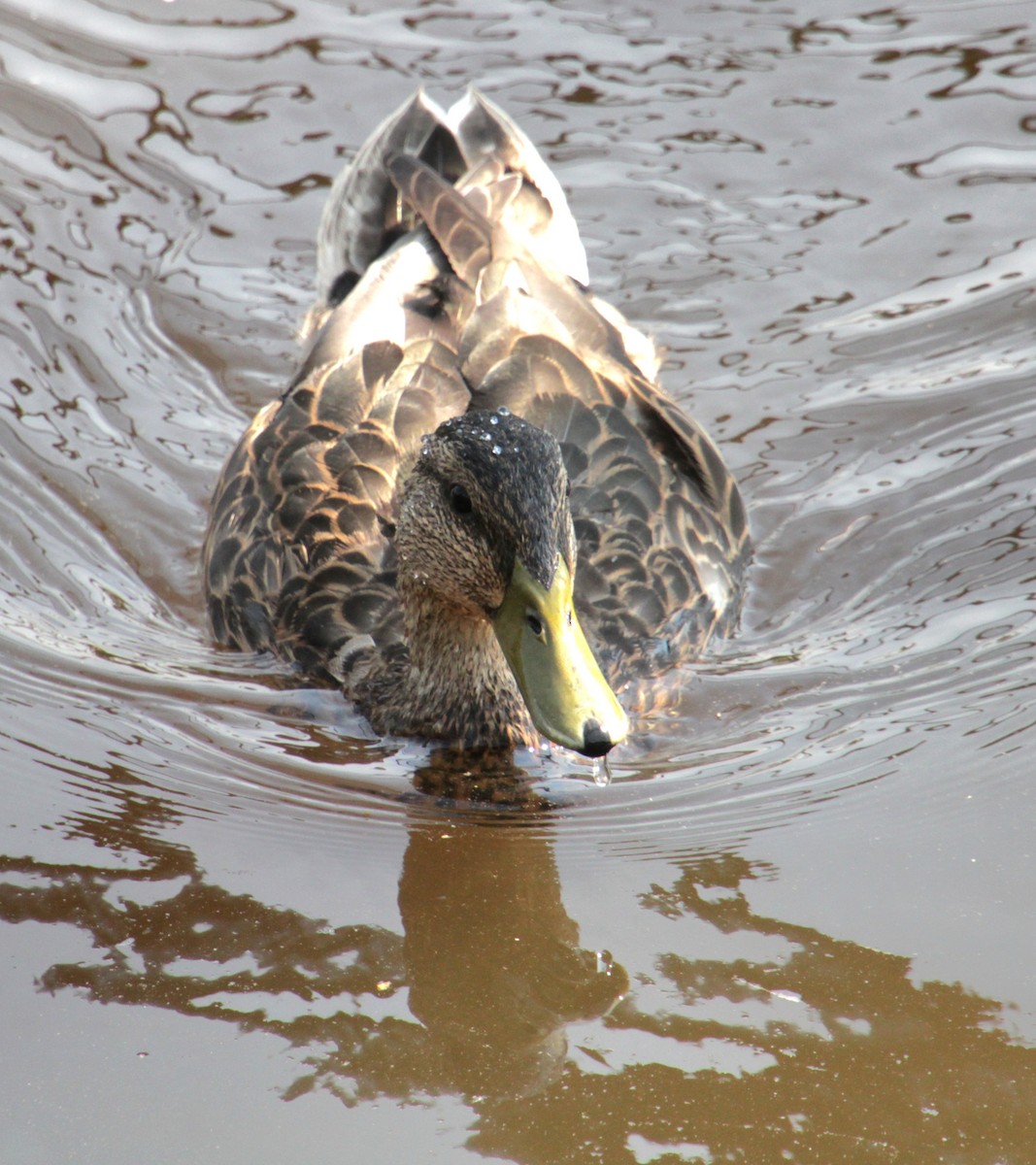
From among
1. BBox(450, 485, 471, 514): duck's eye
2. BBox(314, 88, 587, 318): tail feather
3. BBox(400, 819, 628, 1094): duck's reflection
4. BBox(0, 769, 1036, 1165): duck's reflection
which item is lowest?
BBox(400, 819, 628, 1094): duck's reflection

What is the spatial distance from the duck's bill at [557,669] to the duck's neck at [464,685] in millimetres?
492

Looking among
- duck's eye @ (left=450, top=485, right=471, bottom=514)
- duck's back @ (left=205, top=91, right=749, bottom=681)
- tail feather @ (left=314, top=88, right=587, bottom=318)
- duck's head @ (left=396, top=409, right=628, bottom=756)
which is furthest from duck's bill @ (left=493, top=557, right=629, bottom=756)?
tail feather @ (left=314, top=88, right=587, bottom=318)

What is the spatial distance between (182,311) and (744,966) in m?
5.00

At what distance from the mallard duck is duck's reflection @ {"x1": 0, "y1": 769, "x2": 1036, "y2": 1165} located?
55 cm

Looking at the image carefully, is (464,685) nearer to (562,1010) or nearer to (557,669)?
(557,669)

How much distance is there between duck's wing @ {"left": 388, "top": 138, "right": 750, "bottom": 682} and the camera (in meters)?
5.29

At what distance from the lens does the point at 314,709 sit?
17.1 ft

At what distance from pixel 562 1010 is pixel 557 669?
2.96 ft

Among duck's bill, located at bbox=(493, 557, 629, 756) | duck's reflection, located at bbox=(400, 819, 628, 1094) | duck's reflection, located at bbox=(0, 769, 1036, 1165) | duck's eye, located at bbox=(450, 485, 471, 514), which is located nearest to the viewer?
duck's reflection, located at bbox=(0, 769, 1036, 1165)

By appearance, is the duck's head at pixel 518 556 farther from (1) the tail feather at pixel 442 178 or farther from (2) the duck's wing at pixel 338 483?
(1) the tail feather at pixel 442 178

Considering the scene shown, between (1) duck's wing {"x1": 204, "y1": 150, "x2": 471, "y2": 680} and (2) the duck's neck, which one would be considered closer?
(2) the duck's neck

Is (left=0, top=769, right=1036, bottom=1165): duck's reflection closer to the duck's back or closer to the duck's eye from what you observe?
the duck's eye

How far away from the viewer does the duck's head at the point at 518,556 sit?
413 cm

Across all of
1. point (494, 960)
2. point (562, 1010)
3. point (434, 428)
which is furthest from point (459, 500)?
point (562, 1010)
